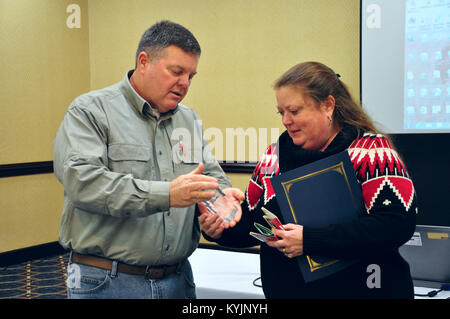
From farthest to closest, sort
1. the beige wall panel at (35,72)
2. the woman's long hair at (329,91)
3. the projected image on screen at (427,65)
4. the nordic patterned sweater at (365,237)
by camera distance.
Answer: the beige wall panel at (35,72) → the projected image on screen at (427,65) → the woman's long hair at (329,91) → the nordic patterned sweater at (365,237)

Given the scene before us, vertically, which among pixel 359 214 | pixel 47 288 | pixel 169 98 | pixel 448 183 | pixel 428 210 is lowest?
pixel 47 288

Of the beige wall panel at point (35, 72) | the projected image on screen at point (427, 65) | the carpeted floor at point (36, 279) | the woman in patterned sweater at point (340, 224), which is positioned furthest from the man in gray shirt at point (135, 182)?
the beige wall panel at point (35, 72)

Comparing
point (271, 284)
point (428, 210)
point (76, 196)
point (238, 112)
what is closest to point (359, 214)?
point (271, 284)

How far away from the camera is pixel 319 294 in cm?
134

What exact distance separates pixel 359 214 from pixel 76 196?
834mm

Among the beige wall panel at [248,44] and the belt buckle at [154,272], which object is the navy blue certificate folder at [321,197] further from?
the beige wall panel at [248,44]

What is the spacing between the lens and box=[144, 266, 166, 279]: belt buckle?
1.47 m

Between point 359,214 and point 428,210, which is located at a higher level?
point 359,214

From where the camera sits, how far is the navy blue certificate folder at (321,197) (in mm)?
1292

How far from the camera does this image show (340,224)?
50.6 inches

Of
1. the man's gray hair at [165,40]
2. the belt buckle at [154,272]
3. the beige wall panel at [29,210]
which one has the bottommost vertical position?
the beige wall panel at [29,210]

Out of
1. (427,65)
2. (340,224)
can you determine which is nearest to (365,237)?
(340,224)

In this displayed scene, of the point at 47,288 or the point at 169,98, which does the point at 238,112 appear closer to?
the point at 47,288

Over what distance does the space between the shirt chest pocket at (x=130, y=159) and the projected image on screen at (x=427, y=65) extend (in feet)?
7.18
